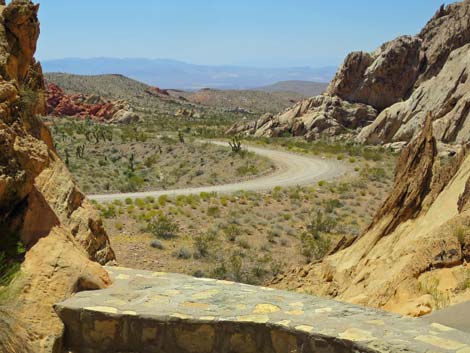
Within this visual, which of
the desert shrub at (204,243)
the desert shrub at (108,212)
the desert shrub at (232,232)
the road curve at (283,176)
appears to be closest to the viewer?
the desert shrub at (204,243)

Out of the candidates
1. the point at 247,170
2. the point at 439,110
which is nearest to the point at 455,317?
the point at 247,170

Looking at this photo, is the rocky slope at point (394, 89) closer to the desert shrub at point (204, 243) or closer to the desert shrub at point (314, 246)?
the desert shrub at point (314, 246)

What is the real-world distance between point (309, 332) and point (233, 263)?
38.0 ft

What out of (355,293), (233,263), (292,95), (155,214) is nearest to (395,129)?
(155,214)

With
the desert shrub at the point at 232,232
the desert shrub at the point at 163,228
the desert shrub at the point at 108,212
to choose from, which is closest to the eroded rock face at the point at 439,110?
the desert shrub at the point at 232,232

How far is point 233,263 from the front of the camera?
16094 mm

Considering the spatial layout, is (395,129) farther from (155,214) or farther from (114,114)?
(114,114)

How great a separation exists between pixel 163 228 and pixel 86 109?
204 ft

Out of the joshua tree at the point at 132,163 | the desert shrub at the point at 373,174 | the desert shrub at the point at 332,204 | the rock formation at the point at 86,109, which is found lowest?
the joshua tree at the point at 132,163

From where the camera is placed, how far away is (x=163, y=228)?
19.4 meters

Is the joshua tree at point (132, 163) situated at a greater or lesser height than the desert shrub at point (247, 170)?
lesser

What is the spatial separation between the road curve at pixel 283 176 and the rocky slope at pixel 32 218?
17390 millimetres

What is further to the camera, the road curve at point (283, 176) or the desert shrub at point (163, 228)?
the road curve at point (283, 176)

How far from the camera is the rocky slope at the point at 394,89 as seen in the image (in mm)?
42531
